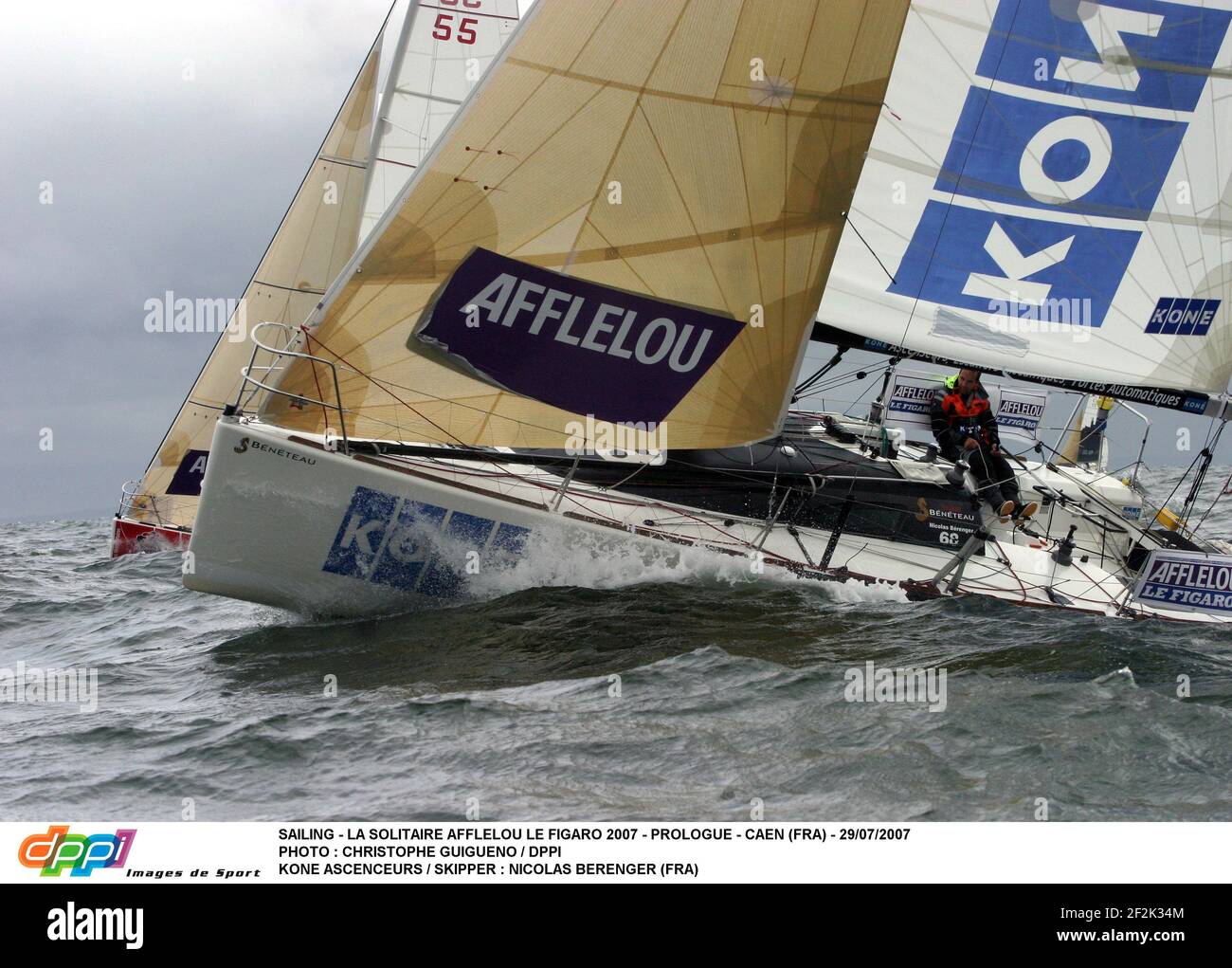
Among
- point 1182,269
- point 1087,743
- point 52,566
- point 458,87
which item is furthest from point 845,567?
point 52,566

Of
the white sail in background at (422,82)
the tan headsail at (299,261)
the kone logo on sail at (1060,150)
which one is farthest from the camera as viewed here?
the tan headsail at (299,261)

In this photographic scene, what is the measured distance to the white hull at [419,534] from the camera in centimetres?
746

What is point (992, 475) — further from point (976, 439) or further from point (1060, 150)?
point (1060, 150)

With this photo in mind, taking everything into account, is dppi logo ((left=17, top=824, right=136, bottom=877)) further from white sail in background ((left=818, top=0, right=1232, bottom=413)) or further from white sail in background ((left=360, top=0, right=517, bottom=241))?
white sail in background ((left=360, top=0, right=517, bottom=241))

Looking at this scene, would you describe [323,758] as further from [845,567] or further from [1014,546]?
[1014,546]

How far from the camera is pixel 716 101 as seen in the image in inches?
305

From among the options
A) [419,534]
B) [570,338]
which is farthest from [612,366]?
[419,534]

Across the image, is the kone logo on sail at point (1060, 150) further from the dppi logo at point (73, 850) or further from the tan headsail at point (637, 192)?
the dppi logo at point (73, 850)

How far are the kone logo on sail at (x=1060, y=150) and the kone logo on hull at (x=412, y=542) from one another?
4848 mm

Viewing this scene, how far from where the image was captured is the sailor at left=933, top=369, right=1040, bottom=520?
9609 mm

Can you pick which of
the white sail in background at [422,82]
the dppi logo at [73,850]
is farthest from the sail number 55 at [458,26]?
the dppi logo at [73,850]

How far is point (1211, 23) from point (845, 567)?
6.07 m

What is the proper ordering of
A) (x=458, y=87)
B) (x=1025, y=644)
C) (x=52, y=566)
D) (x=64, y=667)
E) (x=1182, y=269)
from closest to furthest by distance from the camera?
(x=1025, y=644)
(x=64, y=667)
(x=1182, y=269)
(x=458, y=87)
(x=52, y=566)

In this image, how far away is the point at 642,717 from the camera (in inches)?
232
